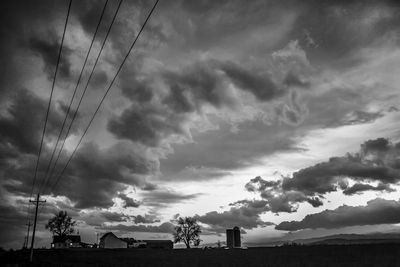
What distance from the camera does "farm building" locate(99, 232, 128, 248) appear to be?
141 metres

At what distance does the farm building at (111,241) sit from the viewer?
463 ft

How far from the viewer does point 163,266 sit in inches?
1802

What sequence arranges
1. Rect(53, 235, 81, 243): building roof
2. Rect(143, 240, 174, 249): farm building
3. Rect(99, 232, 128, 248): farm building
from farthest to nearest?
Rect(143, 240, 174, 249): farm building < Rect(53, 235, 81, 243): building roof < Rect(99, 232, 128, 248): farm building

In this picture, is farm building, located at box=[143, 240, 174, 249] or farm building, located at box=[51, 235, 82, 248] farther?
farm building, located at box=[143, 240, 174, 249]

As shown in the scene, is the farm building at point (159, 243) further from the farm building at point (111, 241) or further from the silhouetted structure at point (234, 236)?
the silhouetted structure at point (234, 236)

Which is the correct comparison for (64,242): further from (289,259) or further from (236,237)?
(289,259)

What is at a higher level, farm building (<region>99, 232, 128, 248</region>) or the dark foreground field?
farm building (<region>99, 232, 128, 248</region>)

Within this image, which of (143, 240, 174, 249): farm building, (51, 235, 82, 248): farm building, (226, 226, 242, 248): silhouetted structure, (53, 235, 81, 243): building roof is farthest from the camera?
(226, 226, 242, 248): silhouetted structure

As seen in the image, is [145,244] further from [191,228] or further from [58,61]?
[58,61]

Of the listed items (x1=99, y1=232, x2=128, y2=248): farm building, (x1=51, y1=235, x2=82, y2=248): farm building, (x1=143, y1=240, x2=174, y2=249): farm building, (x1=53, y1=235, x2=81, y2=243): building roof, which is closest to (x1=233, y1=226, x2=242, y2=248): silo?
(x1=143, y1=240, x2=174, y2=249): farm building

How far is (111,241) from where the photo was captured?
14212cm

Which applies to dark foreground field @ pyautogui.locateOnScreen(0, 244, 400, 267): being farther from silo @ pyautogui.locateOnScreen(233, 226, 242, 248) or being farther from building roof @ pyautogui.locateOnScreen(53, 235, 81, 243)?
silo @ pyautogui.locateOnScreen(233, 226, 242, 248)

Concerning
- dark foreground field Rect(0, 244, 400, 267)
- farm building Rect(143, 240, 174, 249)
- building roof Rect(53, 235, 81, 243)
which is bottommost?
dark foreground field Rect(0, 244, 400, 267)

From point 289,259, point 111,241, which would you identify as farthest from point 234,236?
point 289,259
